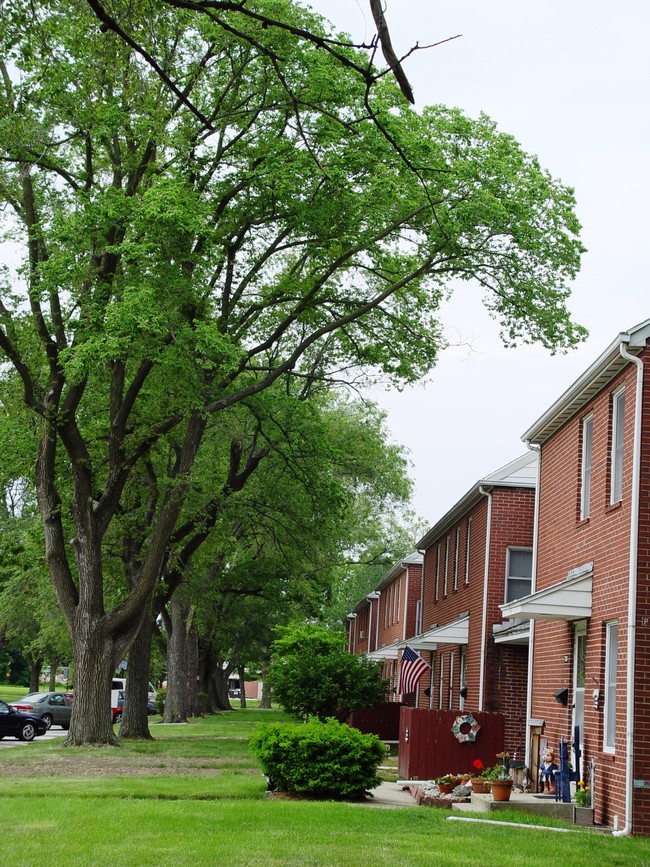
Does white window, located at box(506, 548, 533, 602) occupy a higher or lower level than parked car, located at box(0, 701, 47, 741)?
higher

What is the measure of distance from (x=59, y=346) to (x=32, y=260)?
193cm

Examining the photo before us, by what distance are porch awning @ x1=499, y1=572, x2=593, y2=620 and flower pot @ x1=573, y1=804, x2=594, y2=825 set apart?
262cm

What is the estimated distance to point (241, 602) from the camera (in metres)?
46.2

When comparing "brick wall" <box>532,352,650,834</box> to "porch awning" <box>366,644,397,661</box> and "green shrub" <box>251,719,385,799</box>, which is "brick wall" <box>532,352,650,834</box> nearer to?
A: "green shrub" <box>251,719,385,799</box>

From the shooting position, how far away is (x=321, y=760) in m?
16.7

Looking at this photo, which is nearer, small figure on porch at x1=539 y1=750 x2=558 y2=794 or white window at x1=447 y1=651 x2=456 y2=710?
small figure on porch at x1=539 y1=750 x2=558 y2=794

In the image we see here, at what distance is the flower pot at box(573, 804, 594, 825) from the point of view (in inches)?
571

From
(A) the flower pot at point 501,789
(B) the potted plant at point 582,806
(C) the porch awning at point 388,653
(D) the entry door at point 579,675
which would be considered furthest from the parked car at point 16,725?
(B) the potted plant at point 582,806

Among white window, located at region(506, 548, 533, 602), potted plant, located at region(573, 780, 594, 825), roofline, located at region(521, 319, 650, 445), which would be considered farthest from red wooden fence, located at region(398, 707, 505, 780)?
potted plant, located at region(573, 780, 594, 825)

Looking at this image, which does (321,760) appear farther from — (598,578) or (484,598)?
(484,598)

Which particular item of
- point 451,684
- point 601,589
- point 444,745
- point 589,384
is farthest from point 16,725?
point 589,384

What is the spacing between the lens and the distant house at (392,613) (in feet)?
134

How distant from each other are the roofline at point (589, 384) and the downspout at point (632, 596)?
0.58 feet

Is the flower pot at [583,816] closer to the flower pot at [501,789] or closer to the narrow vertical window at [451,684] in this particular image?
the flower pot at [501,789]
